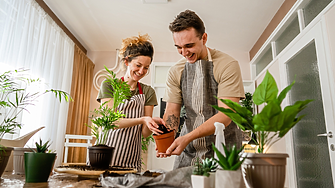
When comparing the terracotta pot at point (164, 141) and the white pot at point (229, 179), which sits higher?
the terracotta pot at point (164, 141)

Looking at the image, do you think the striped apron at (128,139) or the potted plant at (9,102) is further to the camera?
the striped apron at (128,139)

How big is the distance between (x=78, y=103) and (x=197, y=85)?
127 inches

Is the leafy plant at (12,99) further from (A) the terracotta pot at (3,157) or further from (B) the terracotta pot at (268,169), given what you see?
(B) the terracotta pot at (268,169)

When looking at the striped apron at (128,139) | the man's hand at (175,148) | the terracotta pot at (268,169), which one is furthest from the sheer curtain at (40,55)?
the terracotta pot at (268,169)

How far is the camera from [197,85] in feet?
4.75

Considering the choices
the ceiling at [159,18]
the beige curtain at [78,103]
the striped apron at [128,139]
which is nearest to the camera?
the striped apron at [128,139]

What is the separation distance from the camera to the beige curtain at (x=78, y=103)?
393 cm

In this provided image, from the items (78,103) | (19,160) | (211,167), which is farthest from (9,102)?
(78,103)

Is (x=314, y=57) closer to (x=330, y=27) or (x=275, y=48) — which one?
(x=330, y=27)

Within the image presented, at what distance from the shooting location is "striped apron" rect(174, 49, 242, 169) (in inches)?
52.2

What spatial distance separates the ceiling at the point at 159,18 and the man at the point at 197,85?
1920 millimetres

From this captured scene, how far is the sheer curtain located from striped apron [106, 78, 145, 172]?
3.65ft

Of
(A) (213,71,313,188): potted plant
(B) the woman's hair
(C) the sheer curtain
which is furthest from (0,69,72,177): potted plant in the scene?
(A) (213,71,313,188): potted plant

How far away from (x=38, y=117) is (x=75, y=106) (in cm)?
102
